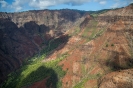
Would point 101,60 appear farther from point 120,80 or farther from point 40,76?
point 40,76

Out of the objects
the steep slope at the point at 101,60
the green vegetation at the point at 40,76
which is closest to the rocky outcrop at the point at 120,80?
the steep slope at the point at 101,60

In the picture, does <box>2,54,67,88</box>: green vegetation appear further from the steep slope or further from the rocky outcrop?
the rocky outcrop

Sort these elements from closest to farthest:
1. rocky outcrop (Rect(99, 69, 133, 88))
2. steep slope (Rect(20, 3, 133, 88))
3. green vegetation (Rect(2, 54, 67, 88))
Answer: rocky outcrop (Rect(99, 69, 133, 88))
steep slope (Rect(20, 3, 133, 88))
green vegetation (Rect(2, 54, 67, 88))

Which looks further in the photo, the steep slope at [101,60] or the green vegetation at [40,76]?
the green vegetation at [40,76]

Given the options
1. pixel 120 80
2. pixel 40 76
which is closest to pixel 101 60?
pixel 120 80

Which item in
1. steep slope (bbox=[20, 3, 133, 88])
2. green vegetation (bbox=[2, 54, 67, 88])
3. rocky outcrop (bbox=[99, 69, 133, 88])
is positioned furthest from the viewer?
green vegetation (bbox=[2, 54, 67, 88])

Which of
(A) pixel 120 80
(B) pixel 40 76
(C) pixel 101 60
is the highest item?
(A) pixel 120 80

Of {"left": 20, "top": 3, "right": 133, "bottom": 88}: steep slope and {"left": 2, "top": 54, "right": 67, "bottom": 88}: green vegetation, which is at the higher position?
{"left": 20, "top": 3, "right": 133, "bottom": 88}: steep slope

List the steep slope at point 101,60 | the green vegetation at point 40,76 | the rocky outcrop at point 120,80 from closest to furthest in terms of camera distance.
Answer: the rocky outcrop at point 120,80
the steep slope at point 101,60
the green vegetation at point 40,76

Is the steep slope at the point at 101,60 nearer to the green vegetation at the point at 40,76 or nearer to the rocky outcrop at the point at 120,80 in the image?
the rocky outcrop at the point at 120,80

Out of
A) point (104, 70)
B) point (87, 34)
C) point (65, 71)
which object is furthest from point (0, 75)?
point (104, 70)

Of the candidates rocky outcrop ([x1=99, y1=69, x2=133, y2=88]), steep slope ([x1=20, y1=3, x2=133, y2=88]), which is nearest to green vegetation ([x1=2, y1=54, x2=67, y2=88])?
steep slope ([x1=20, y1=3, x2=133, y2=88])

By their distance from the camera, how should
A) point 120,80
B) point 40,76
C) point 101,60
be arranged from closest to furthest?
point 120,80 < point 101,60 < point 40,76
